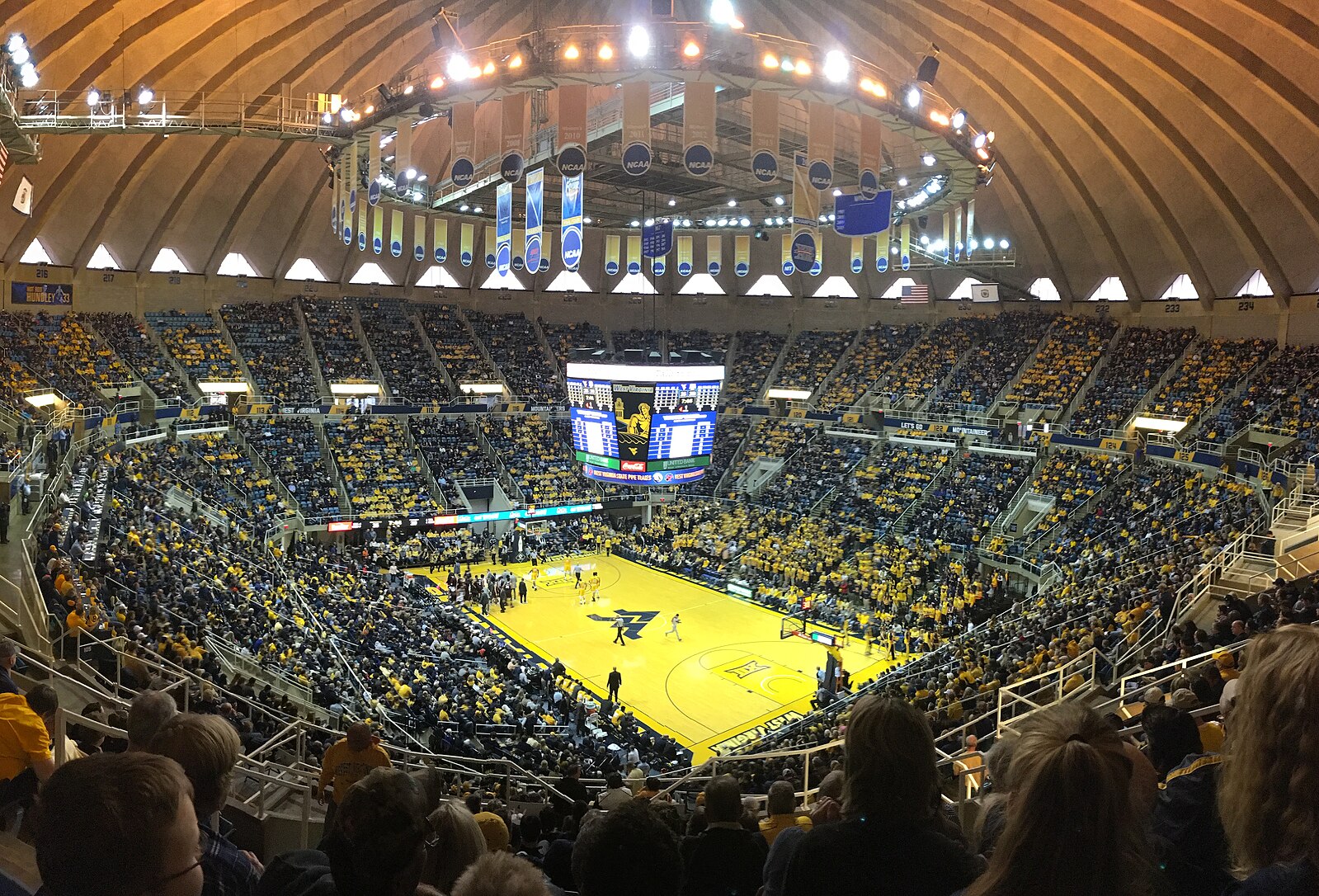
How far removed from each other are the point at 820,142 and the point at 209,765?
1807cm

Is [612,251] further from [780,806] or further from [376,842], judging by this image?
[376,842]

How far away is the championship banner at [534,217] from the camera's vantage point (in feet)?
68.5

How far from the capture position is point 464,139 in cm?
1989

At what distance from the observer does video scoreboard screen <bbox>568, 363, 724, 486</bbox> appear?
27438 millimetres

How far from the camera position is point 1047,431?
3738 centimetres

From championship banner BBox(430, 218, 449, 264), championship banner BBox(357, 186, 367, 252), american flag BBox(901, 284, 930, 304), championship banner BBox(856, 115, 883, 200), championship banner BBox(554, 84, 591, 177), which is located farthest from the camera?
american flag BBox(901, 284, 930, 304)

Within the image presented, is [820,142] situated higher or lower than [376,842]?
higher

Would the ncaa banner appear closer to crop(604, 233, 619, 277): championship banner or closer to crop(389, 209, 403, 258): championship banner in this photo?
crop(389, 209, 403, 258): championship banner

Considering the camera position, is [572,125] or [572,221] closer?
[572,125]

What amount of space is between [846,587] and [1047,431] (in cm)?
1259

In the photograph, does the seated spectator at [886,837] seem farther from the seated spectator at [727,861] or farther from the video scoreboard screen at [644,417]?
the video scoreboard screen at [644,417]

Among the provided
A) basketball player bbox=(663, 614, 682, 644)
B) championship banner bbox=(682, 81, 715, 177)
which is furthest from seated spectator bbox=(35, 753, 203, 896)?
basketball player bbox=(663, 614, 682, 644)

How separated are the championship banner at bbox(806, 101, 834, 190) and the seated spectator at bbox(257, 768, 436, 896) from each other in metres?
18.0

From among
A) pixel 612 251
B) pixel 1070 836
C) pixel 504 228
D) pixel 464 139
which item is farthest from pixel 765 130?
pixel 612 251
